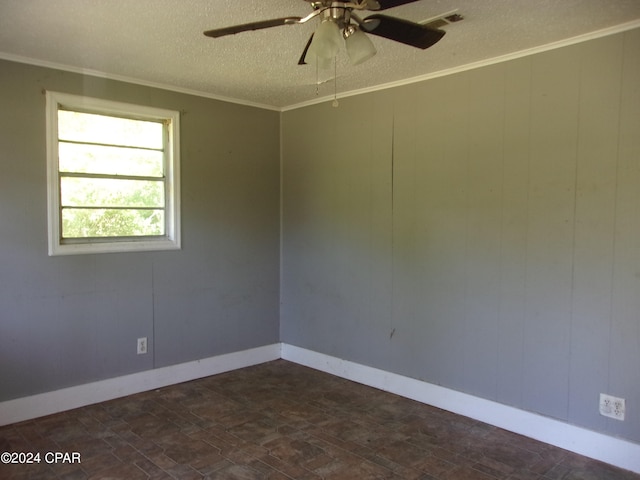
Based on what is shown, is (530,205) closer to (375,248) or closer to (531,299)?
(531,299)

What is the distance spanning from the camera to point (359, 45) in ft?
6.27

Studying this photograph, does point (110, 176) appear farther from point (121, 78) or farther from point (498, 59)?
point (498, 59)

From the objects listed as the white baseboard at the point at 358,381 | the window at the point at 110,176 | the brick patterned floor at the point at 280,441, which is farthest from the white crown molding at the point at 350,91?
the brick patterned floor at the point at 280,441

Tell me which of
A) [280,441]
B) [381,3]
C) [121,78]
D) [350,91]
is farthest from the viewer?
[350,91]

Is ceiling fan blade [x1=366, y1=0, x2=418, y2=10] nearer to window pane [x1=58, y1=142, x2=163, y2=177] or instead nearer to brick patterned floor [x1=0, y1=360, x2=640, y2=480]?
brick patterned floor [x1=0, y1=360, x2=640, y2=480]

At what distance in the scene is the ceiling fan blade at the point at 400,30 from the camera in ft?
5.99

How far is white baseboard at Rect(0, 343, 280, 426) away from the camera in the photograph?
10.2 feet

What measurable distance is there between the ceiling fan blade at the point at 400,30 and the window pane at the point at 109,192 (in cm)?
241

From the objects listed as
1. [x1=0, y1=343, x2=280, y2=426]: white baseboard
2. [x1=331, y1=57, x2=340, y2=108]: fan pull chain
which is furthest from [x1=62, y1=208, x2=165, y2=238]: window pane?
[x1=331, y1=57, x2=340, y2=108]: fan pull chain

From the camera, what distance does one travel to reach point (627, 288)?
2.54 meters

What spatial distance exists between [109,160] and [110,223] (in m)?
0.47

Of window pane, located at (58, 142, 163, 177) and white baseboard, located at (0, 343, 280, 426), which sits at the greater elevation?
window pane, located at (58, 142, 163, 177)

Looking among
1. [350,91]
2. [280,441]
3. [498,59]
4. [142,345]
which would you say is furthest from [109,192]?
[498,59]

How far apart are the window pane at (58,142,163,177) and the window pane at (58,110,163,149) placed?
0.05 m
